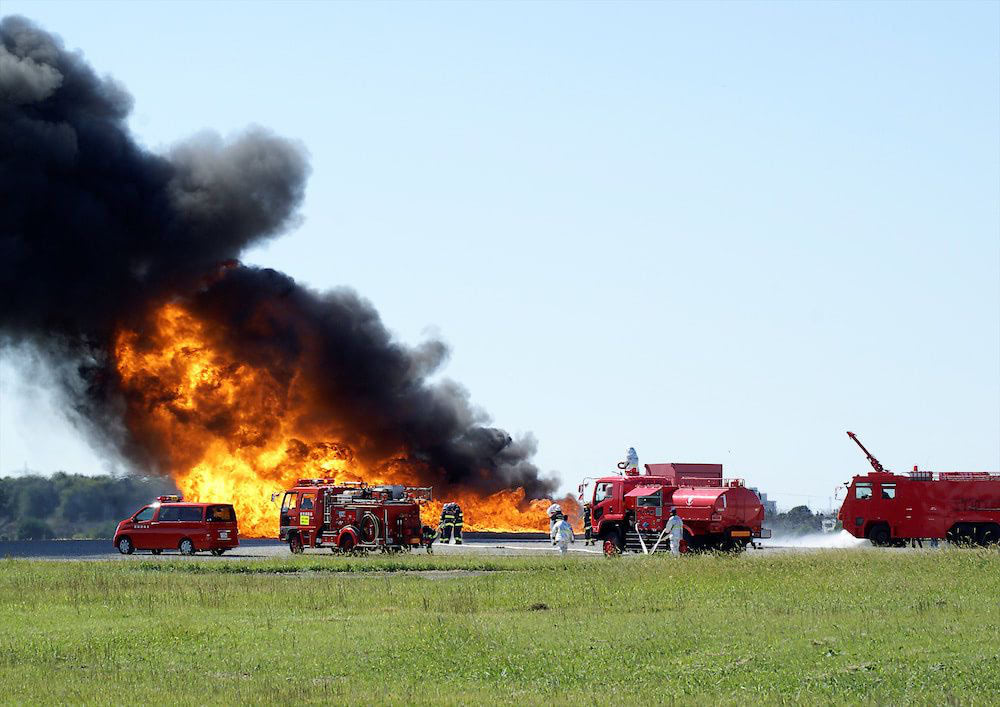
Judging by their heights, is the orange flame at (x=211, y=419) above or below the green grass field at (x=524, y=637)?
above

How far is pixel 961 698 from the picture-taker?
47.4 ft

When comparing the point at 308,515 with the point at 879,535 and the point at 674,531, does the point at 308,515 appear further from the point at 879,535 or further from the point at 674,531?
the point at 879,535

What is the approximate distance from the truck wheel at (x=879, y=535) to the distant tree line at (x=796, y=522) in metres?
14.1

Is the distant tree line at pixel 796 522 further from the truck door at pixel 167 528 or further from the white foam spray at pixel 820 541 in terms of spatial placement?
the truck door at pixel 167 528

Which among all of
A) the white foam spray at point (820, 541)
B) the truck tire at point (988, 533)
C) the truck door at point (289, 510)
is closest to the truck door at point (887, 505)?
the truck tire at point (988, 533)

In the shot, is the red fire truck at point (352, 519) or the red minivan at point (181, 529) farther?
the red minivan at point (181, 529)

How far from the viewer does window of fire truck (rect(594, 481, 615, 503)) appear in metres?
47.0

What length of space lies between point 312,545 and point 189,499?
58.5ft

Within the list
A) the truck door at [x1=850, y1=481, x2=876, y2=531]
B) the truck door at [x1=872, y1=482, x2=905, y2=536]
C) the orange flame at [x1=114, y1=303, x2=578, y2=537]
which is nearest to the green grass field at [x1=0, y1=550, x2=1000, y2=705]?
the truck door at [x1=872, y1=482, x2=905, y2=536]

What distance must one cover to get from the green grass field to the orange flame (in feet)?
100

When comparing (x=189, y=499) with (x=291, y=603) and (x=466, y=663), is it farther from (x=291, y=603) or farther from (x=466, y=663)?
(x=466, y=663)

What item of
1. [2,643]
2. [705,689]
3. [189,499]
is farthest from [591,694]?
[189,499]

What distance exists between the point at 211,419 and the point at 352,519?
64.7 ft

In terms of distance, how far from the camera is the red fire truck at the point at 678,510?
43.4 meters
